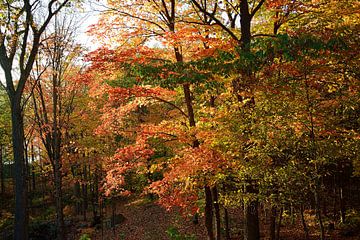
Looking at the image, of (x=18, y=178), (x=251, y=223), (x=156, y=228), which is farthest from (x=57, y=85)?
(x=156, y=228)

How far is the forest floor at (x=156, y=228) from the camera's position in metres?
14.4

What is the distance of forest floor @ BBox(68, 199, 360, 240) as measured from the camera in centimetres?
1439

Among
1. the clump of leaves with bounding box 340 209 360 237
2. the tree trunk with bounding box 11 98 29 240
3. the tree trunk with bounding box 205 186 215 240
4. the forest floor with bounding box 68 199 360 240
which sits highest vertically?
the tree trunk with bounding box 11 98 29 240

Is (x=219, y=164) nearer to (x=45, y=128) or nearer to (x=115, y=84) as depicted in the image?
(x=115, y=84)

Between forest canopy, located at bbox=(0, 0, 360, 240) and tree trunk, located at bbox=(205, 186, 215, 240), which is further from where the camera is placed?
tree trunk, located at bbox=(205, 186, 215, 240)

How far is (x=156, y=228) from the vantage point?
19781 mm

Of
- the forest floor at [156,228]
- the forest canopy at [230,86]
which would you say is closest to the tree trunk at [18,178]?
the forest canopy at [230,86]

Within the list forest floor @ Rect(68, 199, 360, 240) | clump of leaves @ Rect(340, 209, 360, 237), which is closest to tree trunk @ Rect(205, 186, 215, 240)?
forest floor @ Rect(68, 199, 360, 240)

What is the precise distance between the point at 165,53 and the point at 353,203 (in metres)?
14.8

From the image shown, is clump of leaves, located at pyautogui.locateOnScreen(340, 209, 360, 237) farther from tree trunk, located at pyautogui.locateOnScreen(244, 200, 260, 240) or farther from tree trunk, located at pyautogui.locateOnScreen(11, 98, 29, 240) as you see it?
tree trunk, located at pyautogui.locateOnScreen(11, 98, 29, 240)

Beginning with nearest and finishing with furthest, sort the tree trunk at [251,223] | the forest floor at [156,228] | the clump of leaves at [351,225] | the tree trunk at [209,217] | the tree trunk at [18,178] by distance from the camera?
the tree trunk at [18,178] → the tree trunk at [251,223] → the tree trunk at [209,217] → the clump of leaves at [351,225] → the forest floor at [156,228]

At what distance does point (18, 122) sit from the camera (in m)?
7.29

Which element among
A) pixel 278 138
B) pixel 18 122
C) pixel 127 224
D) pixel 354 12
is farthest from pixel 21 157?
pixel 127 224

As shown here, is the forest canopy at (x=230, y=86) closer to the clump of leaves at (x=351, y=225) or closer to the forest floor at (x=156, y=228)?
the clump of leaves at (x=351, y=225)
